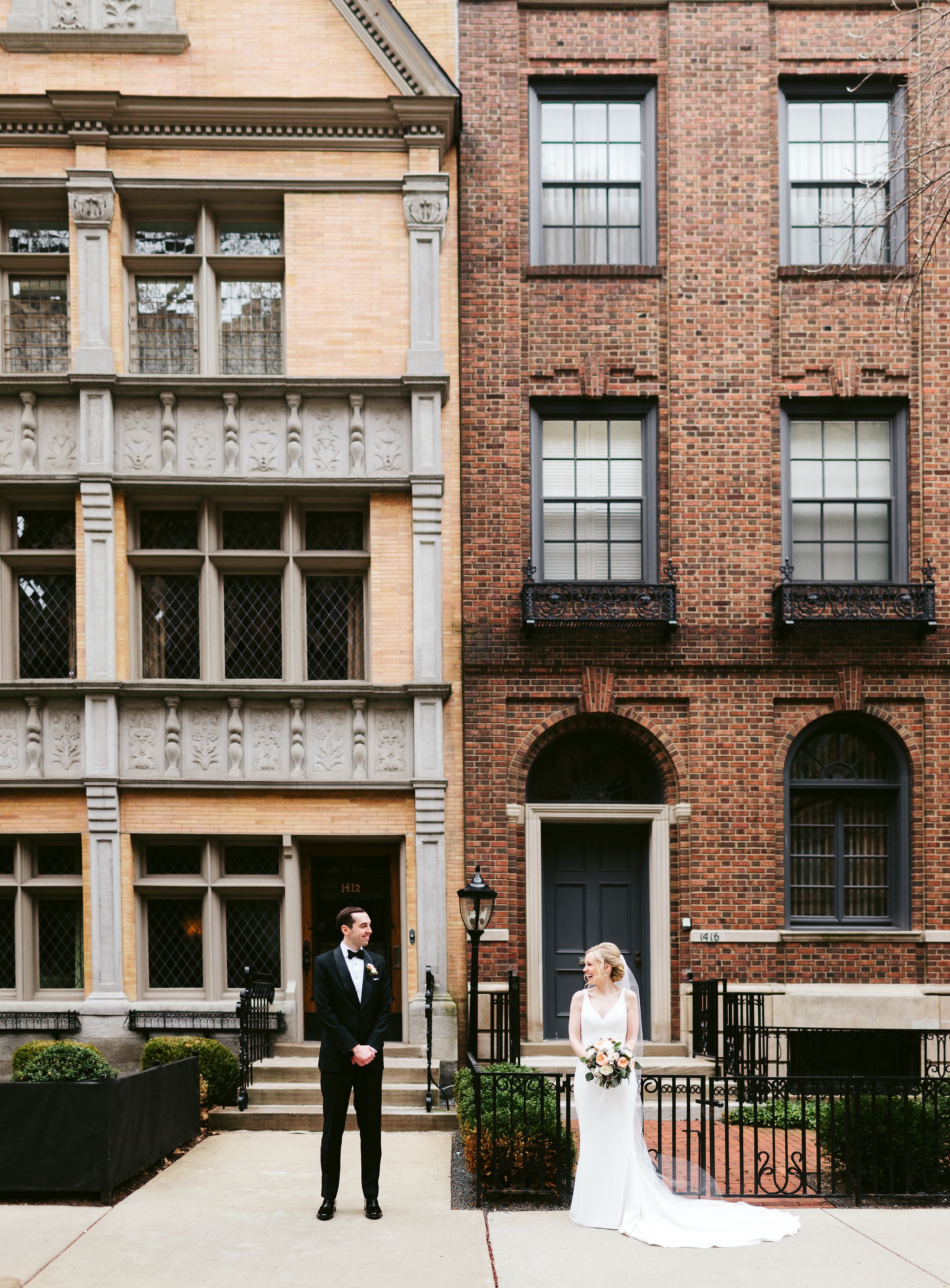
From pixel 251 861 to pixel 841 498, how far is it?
867cm

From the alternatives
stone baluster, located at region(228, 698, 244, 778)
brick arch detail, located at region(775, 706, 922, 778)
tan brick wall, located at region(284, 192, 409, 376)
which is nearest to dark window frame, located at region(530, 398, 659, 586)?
tan brick wall, located at region(284, 192, 409, 376)

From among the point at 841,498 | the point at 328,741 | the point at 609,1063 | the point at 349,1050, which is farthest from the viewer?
the point at 841,498

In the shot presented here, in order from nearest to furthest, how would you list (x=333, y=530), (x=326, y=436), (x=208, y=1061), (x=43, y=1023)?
1. (x=208, y=1061)
2. (x=43, y=1023)
3. (x=326, y=436)
4. (x=333, y=530)

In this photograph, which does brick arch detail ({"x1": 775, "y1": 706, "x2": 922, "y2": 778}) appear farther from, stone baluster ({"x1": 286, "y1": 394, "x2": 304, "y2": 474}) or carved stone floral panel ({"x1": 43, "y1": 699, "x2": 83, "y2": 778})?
carved stone floral panel ({"x1": 43, "y1": 699, "x2": 83, "y2": 778})

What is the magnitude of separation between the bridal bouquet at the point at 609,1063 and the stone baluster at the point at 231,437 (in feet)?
28.7

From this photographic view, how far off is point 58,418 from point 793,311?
9.20 m

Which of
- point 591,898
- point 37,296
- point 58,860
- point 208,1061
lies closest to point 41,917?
point 58,860

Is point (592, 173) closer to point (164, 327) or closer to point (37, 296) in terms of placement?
point (164, 327)

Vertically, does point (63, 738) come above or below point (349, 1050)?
above

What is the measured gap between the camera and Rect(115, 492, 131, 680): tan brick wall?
1424 cm

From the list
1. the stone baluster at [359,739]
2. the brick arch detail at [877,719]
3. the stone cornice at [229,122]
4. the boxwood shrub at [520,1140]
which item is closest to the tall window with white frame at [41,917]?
the stone baluster at [359,739]

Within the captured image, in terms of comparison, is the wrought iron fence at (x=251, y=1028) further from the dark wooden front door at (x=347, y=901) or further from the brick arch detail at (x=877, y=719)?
the brick arch detail at (x=877, y=719)

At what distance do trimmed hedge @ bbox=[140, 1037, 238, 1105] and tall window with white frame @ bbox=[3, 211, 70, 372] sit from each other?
27.1 feet

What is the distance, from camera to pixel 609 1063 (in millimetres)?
7926
